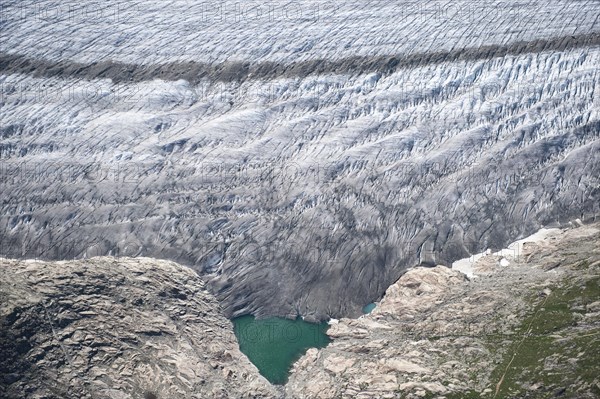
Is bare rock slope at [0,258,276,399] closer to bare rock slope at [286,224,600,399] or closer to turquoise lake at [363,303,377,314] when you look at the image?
bare rock slope at [286,224,600,399]

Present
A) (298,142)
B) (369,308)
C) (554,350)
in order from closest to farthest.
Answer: (554,350), (369,308), (298,142)

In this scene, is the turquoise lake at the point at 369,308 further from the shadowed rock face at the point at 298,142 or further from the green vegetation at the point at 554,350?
the green vegetation at the point at 554,350

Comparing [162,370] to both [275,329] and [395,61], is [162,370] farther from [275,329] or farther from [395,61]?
[395,61]

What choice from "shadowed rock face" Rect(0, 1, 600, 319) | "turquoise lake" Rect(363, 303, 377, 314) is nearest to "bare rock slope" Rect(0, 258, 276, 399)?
"shadowed rock face" Rect(0, 1, 600, 319)

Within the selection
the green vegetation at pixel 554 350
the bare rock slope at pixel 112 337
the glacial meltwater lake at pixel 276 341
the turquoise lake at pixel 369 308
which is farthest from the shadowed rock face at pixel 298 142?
the green vegetation at pixel 554 350

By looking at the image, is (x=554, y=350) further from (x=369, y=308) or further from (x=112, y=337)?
(x=112, y=337)

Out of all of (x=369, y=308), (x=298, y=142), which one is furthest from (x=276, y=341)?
(x=298, y=142)

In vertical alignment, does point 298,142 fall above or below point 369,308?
above
